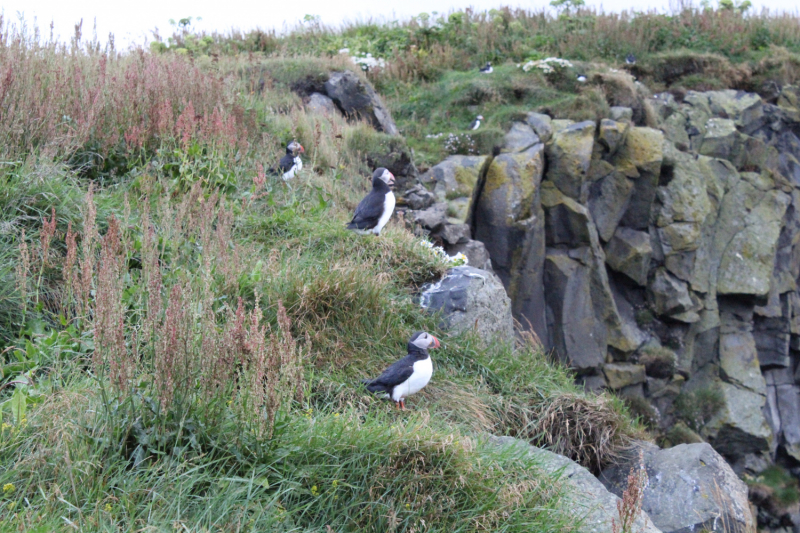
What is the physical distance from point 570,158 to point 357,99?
4.23 m

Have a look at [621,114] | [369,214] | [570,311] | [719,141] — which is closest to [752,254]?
[719,141]

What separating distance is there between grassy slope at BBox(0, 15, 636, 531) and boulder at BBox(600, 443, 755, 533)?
33 cm

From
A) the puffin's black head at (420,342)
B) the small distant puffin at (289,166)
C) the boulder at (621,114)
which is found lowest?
the boulder at (621,114)

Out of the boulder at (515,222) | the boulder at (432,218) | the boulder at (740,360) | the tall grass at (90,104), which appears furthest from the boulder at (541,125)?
the tall grass at (90,104)

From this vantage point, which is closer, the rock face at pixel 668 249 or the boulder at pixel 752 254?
the rock face at pixel 668 249

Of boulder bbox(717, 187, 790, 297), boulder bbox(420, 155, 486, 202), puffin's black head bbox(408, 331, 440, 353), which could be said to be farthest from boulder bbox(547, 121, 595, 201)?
puffin's black head bbox(408, 331, 440, 353)

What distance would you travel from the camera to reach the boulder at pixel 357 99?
1194cm

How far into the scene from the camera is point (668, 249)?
1480 cm

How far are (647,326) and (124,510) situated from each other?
13.7 metres

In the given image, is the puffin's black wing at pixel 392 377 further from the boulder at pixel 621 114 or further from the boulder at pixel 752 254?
the boulder at pixel 752 254

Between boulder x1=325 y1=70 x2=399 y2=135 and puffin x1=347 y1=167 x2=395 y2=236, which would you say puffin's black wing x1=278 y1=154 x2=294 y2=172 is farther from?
boulder x1=325 y1=70 x2=399 y2=135

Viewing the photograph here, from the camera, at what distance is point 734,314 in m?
15.9

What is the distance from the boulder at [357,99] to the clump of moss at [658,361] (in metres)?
7.01

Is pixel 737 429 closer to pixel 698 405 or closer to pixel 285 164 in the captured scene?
pixel 698 405
